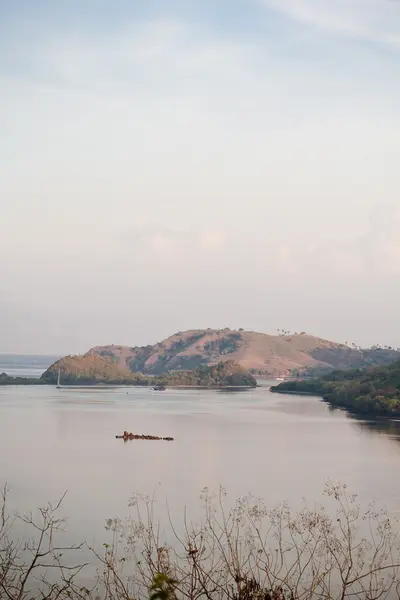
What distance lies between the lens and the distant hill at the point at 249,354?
75000mm

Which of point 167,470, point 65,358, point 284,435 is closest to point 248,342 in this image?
point 65,358

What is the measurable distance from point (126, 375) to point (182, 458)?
3972 cm

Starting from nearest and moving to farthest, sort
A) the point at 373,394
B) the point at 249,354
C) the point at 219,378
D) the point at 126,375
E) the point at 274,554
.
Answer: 1. the point at 274,554
2. the point at 373,394
3. the point at 126,375
4. the point at 219,378
5. the point at 249,354

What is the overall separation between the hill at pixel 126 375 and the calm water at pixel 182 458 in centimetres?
2416

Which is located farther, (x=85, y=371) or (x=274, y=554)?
(x=85, y=371)

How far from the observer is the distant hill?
75.0 m

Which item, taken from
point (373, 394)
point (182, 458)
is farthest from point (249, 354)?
point (182, 458)

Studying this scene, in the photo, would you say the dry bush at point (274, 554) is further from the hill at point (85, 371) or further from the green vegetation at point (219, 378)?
the green vegetation at point (219, 378)

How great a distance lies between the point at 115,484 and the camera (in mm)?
11320

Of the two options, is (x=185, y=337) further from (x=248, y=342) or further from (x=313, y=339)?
(x=313, y=339)

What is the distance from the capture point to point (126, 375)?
54062mm

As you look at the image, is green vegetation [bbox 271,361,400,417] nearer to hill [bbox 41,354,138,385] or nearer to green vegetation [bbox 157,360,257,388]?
green vegetation [bbox 157,360,257,388]

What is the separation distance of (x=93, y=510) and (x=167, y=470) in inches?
147

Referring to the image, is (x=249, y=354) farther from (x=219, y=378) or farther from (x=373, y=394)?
→ (x=373, y=394)
